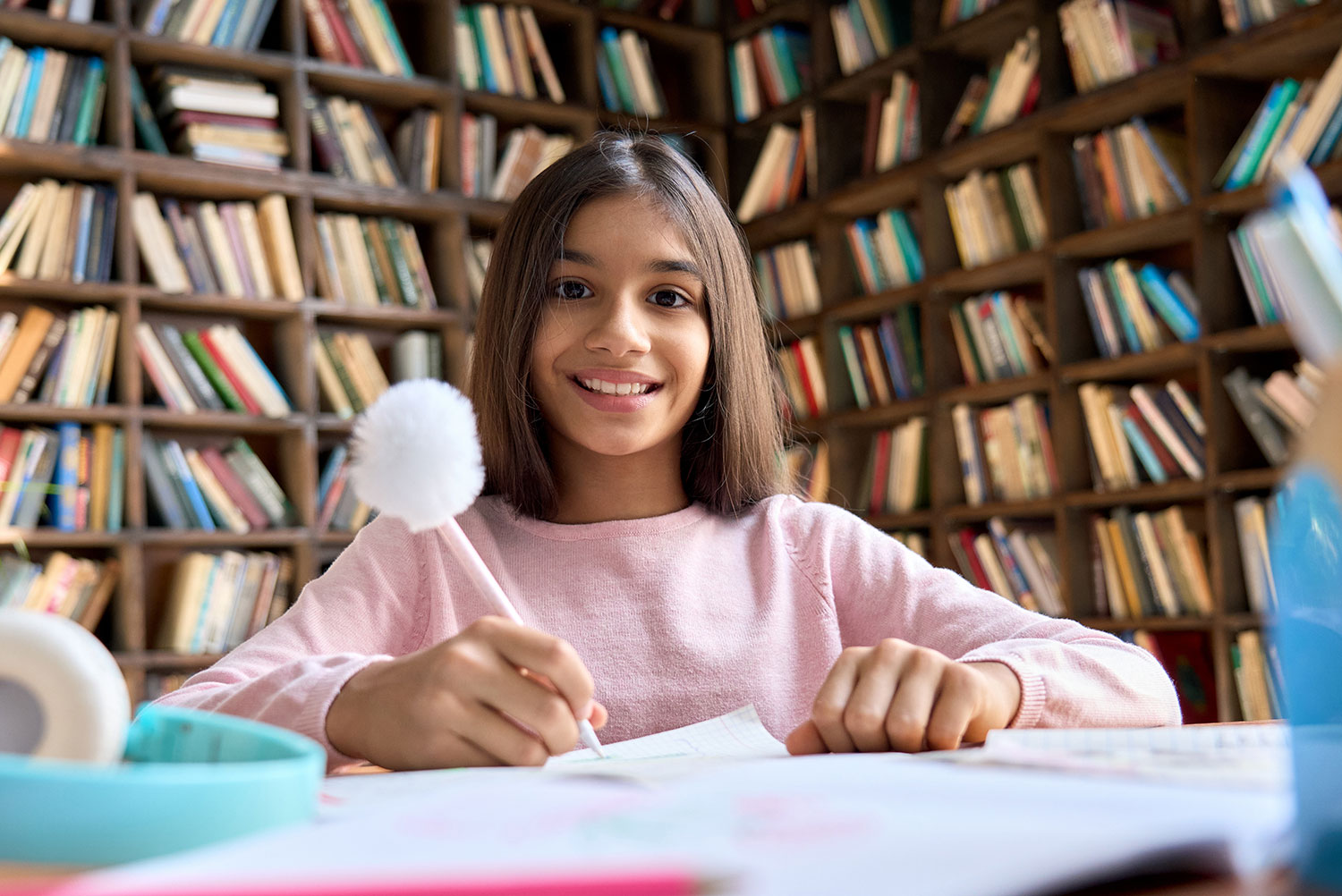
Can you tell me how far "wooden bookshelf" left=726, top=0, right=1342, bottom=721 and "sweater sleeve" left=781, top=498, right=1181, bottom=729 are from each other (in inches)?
59.5

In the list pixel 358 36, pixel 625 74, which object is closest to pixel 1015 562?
pixel 625 74

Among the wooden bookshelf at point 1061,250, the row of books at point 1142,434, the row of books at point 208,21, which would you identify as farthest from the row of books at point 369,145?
the row of books at point 1142,434

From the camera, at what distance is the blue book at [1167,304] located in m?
2.58

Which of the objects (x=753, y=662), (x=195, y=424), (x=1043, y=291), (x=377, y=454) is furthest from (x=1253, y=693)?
(x=195, y=424)

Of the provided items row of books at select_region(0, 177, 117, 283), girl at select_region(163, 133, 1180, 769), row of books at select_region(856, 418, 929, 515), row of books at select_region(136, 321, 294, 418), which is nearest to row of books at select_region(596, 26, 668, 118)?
row of books at select_region(856, 418, 929, 515)

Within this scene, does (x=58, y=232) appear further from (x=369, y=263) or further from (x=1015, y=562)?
(x=1015, y=562)

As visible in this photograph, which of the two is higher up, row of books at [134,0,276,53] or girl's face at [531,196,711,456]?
row of books at [134,0,276,53]

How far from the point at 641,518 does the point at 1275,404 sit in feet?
5.48

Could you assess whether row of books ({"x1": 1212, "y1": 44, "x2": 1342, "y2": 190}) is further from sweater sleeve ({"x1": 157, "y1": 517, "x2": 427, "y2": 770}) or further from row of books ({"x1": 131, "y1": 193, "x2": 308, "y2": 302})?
row of books ({"x1": 131, "y1": 193, "x2": 308, "y2": 302})

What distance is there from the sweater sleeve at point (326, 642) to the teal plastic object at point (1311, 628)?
557 mm

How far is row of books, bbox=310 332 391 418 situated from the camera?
312 cm

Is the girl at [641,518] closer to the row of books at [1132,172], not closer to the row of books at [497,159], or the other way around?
the row of books at [1132,172]

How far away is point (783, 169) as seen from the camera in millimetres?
3613

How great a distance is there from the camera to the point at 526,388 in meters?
1.31
